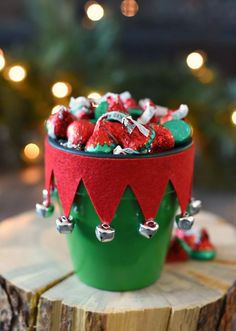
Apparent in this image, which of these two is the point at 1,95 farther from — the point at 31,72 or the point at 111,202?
the point at 111,202

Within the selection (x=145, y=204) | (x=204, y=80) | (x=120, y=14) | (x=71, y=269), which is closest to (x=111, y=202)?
(x=145, y=204)

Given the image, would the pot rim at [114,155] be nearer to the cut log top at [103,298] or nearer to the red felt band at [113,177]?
the red felt band at [113,177]

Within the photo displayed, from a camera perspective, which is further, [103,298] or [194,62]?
[194,62]

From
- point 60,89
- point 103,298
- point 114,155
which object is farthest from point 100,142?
point 60,89

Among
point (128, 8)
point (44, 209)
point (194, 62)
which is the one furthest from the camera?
point (128, 8)

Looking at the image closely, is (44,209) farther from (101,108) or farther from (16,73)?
(16,73)

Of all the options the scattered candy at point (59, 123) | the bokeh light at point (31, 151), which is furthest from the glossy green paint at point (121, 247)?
the bokeh light at point (31, 151)
